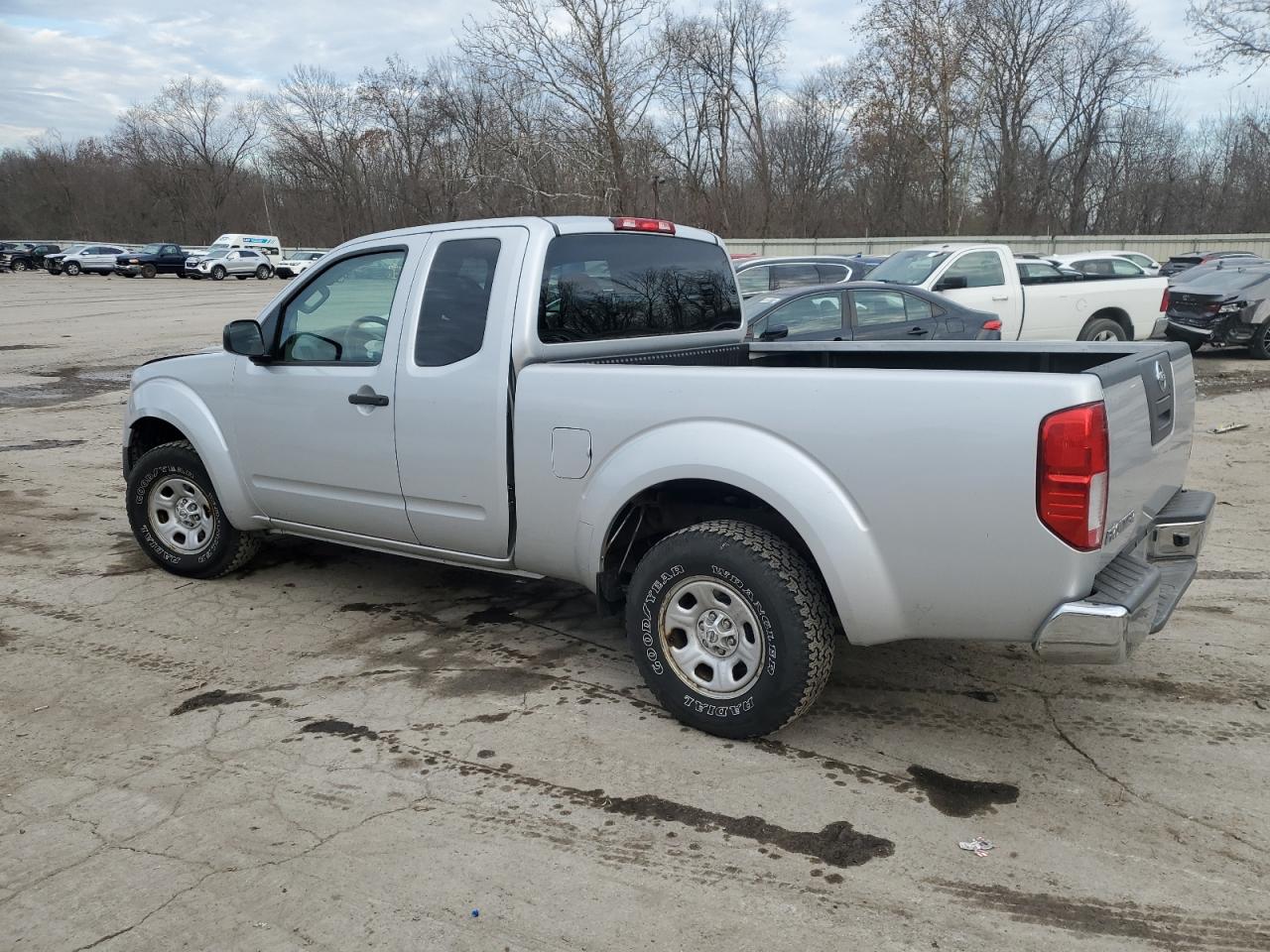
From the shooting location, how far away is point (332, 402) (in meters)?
4.80

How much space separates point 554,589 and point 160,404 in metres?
2.46

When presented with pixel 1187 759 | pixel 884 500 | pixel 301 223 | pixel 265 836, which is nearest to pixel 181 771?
pixel 265 836

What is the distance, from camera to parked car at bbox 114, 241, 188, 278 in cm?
5156

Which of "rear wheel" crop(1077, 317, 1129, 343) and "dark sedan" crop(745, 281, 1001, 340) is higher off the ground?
"dark sedan" crop(745, 281, 1001, 340)

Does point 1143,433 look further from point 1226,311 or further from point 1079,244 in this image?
point 1079,244

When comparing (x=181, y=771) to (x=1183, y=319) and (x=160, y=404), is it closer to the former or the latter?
(x=160, y=404)

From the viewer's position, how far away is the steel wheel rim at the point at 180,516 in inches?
224

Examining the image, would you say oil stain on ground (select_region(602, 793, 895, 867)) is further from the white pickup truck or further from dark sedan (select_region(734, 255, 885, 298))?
dark sedan (select_region(734, 255, 885, 298))

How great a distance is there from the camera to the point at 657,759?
12.0 feet

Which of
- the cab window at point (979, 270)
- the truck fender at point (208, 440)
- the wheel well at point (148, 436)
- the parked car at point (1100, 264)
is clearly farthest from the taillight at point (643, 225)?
the parked car at point (1100, 264)

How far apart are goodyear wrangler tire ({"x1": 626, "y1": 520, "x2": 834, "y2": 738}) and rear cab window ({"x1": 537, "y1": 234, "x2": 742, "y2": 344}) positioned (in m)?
1.26

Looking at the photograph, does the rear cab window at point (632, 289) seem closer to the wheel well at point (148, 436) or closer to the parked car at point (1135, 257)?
the wheel well at point (148, 436)

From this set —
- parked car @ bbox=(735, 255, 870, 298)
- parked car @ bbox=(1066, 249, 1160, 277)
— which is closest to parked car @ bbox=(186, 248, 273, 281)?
parked car @ bbox=(1066, 249, 1160, 277)

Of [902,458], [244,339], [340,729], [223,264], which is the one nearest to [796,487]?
[902,458]
